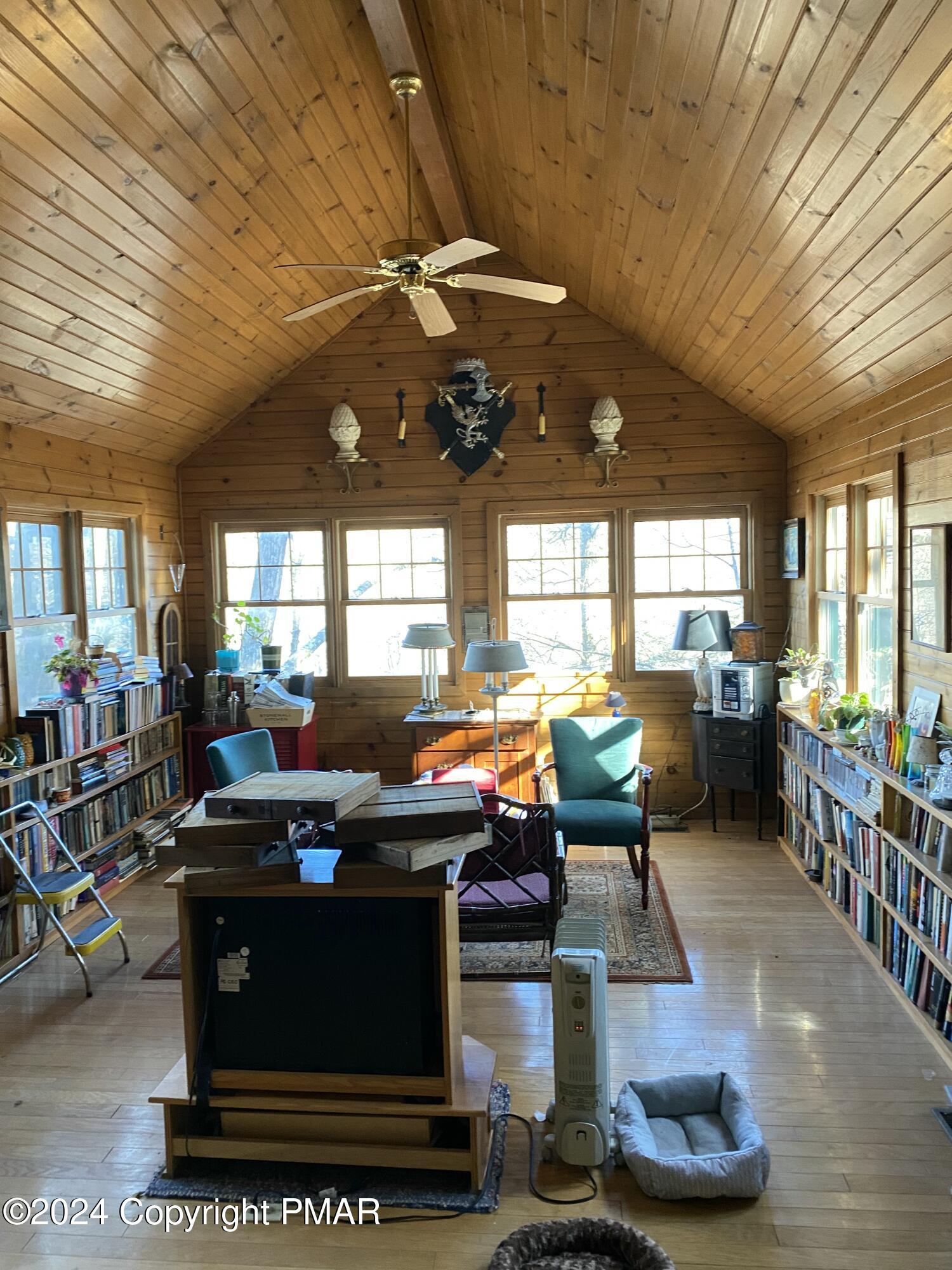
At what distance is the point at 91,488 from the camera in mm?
5875

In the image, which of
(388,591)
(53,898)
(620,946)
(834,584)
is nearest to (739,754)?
(834,584)

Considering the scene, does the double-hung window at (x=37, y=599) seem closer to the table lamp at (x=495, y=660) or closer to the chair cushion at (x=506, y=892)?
the table lamp at (x=495, y=660)

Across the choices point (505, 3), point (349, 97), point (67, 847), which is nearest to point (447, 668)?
point (67, 847)

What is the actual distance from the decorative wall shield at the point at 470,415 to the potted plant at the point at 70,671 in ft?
9.60

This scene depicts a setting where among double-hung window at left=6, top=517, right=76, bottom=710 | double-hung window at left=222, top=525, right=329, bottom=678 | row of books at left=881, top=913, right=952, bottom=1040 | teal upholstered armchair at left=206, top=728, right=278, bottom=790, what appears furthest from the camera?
double-hung window at left=222, top=525, right=329, bottom=678

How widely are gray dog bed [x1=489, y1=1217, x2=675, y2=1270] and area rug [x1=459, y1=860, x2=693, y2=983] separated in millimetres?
1710

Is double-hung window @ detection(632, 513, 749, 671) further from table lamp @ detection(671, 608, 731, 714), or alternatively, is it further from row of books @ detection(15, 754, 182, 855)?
row of books @ detection(15, 754, 182, 855)

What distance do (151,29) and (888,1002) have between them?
4642 mm

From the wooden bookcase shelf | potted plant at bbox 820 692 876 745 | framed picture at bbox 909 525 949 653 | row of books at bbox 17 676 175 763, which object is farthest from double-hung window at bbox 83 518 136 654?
framed picture at bbox 909 525 949 653

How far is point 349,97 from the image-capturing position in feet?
13.9

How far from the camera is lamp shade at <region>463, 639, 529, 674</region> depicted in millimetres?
5957

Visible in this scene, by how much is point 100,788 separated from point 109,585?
56.0 inches

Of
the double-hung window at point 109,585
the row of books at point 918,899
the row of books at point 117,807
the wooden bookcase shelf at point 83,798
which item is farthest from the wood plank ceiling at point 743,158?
the row of books at point 117,807

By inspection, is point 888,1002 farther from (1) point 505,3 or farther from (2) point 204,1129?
(1) point 505,3
